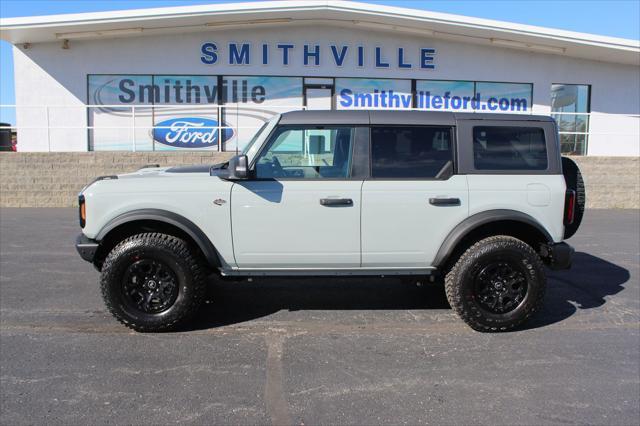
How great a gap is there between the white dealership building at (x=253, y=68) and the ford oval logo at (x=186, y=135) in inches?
1.3

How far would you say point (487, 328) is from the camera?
439cm

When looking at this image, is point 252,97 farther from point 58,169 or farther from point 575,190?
point 575,190

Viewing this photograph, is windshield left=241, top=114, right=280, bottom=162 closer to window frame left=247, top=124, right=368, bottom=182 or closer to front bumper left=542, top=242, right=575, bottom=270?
window frame left=247, top=124, right=368, bottom=182

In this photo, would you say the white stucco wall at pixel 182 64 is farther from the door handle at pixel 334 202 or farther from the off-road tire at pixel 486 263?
the off-road tire at pixel 486 263

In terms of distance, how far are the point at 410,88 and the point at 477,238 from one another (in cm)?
1314

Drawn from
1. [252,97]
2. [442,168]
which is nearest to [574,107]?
[252,97]

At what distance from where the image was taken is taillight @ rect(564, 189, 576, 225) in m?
4.46

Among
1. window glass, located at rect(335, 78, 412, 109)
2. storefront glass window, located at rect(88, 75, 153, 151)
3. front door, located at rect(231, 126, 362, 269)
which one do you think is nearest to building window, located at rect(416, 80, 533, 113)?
window glass, located at rect(335, 78, 412, 109)

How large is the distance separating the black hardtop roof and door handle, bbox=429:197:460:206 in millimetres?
698

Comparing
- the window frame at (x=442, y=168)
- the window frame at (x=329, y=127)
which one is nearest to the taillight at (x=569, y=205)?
the window frame at (x=442, y=168)

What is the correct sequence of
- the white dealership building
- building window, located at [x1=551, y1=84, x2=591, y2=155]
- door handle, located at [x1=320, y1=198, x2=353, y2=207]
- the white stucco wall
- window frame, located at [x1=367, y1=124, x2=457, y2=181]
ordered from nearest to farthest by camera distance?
door handle, located at [x1=320, y1=198, x2=353, y2=207] < window frame, located at [x1=367, y1=124, x2=457, y2=181] < the white dealership building < the white stucco wall < building window, located at [x1=551, y1=84, x2=591, y2=155]

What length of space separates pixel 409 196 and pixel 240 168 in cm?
148

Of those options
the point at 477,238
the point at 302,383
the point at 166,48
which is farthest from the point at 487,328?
the point at 166,48

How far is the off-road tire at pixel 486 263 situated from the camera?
170 inches
